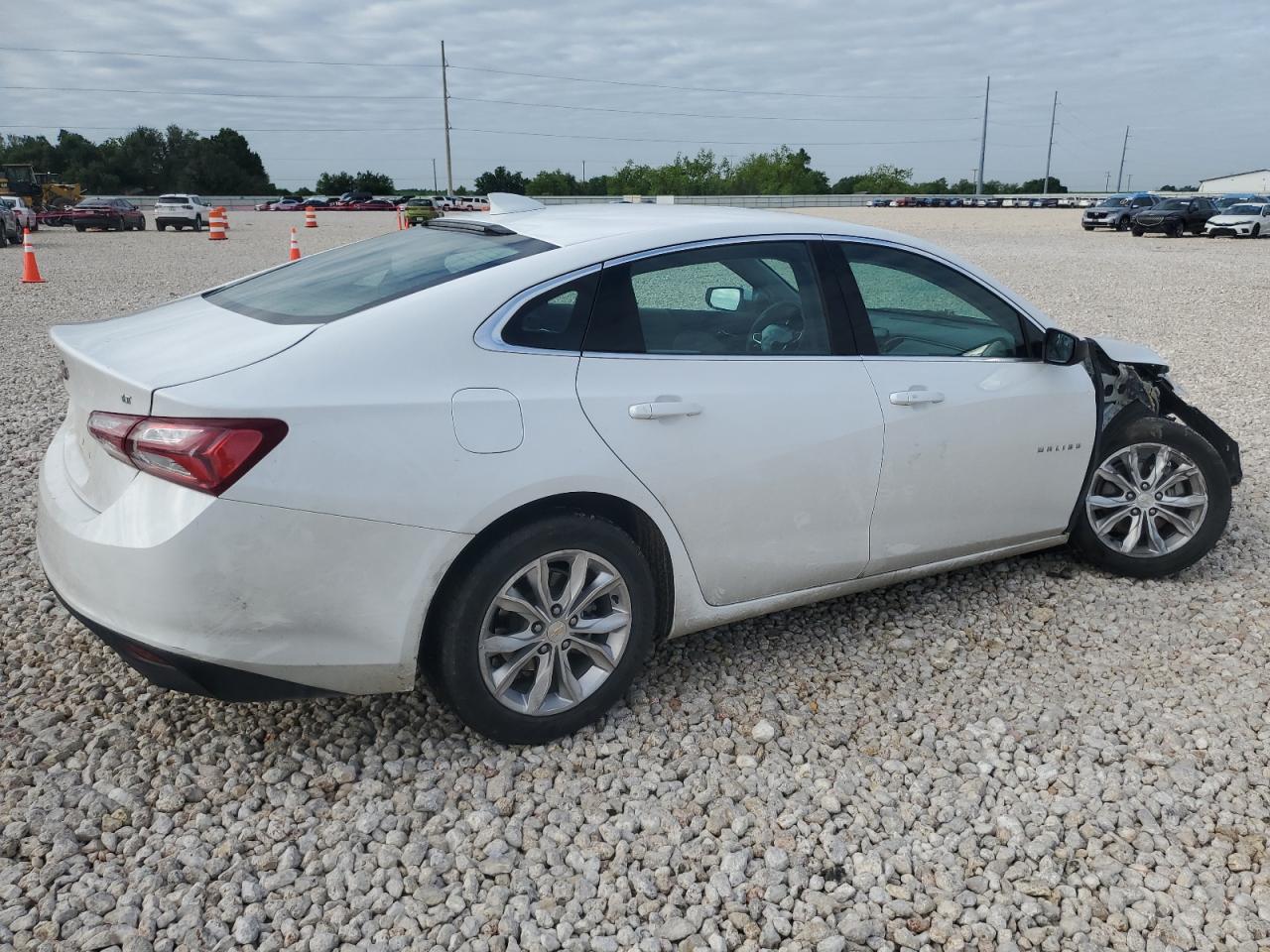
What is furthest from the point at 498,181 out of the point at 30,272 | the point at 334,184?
the point at 30,272

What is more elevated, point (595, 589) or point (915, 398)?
point (915, 398)

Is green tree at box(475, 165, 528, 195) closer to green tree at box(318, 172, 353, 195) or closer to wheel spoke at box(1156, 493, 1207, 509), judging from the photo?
green tree at box(318, 172, 353, 195)

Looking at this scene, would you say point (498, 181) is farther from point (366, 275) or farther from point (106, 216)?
point (366, 275)

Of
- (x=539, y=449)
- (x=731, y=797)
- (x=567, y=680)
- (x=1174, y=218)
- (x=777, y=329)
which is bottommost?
(x=731, y=797)

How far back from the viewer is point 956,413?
3674 millimetres

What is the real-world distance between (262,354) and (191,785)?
128 centimetres

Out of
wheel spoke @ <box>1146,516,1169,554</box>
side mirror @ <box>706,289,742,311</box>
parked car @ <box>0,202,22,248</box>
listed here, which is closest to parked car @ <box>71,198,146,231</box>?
parked car @ <box>0,202,22,248</box>

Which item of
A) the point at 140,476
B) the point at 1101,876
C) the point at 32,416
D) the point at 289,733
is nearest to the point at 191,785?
the point at 289,733

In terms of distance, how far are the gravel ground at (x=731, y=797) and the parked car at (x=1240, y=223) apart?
1245 inches

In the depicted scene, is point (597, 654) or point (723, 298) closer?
point (597, 654)

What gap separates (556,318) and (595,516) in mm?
602

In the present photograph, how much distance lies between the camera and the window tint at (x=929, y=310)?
12.1 ft

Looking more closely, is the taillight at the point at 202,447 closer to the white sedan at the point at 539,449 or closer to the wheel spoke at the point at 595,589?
the white sedan at the point at 539,449

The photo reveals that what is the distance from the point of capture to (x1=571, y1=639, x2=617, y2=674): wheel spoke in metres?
3.13
